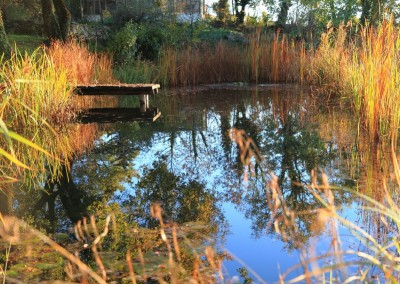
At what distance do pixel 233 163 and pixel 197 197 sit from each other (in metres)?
1.00

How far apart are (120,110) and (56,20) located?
5.38 m

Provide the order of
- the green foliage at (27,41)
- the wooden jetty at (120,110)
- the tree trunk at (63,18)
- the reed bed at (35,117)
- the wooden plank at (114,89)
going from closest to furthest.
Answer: the reed bed at (35,117) → the wooden jetty at (120,110) → the wooden plank at (114,89) → the tree trunk at (63,18) → the green foliage at (27,41)

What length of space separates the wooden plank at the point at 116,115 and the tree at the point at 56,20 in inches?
197

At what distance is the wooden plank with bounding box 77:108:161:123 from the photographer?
6.87 metres

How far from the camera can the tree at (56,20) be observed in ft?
39.7

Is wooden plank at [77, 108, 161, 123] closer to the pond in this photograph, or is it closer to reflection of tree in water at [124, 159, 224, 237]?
the pond

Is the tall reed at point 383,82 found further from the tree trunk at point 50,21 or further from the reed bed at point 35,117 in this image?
the tree trunk at point 50,21

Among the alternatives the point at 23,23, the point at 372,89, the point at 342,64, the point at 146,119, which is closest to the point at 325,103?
the point at 342,64

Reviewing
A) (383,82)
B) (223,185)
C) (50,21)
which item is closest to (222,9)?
(50,21)

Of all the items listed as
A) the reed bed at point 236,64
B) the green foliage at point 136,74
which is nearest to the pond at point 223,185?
the green foliage at point 136,74

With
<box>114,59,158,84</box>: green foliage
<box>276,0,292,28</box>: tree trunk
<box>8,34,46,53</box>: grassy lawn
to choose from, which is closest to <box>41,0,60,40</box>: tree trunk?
<box>114,59,158,84</box>: green foliage

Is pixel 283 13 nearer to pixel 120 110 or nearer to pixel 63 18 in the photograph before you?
→ pixel 63 18

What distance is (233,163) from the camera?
431 centimetres

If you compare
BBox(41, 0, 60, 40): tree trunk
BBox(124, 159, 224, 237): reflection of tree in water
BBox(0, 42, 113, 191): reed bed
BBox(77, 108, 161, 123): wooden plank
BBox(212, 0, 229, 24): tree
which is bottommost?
BBox(77, 108, 161, 123): wooden plank
